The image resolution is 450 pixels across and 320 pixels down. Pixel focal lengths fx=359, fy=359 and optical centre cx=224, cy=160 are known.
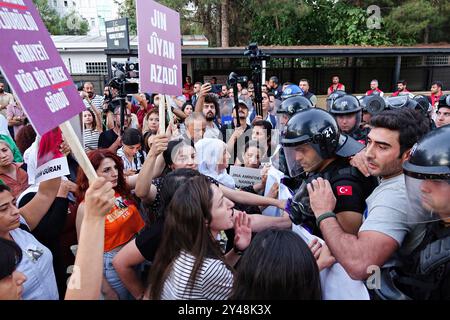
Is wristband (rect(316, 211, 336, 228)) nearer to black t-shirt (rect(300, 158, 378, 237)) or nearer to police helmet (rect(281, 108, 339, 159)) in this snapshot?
black t-shirt (rect(300, 158, 378, 237))

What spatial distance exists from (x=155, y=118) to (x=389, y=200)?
3.88 metres

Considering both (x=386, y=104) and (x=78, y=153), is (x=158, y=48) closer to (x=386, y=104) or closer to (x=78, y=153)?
(x=78, y=153)

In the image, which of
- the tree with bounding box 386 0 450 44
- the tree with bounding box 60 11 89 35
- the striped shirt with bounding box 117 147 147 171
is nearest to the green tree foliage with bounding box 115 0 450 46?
the tree with bounding box 386 0 450 44

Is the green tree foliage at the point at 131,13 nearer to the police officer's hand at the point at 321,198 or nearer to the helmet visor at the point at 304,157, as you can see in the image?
the helmet visor at the point at 304,157

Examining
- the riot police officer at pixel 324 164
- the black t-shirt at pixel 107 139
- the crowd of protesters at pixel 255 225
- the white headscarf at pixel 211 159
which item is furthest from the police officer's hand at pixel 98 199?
the black t-shirt at pixel 107 139

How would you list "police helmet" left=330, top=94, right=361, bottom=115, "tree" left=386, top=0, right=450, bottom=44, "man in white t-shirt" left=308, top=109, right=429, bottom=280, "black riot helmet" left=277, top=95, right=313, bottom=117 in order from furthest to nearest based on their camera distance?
1. "tree" left=386, top=0, right=450, bottom=44
2. "black riot helmet" left=277, top=95, right=313, bottom=117
3. "police helmet" left=330, top=94, right=361, bottom=115
4. "man in white t-shirt" left=308, top=109, right=429, bottom=280

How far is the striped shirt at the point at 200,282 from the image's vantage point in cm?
164

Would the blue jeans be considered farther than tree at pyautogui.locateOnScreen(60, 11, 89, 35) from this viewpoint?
No

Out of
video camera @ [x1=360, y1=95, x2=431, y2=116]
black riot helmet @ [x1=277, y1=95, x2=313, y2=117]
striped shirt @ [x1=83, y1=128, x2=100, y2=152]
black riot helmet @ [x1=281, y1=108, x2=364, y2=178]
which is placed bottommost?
striped shirt @ [x1=83, y1=128, x2=100, y2=152]

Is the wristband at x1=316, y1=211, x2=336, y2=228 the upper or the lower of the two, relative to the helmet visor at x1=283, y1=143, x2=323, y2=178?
lower

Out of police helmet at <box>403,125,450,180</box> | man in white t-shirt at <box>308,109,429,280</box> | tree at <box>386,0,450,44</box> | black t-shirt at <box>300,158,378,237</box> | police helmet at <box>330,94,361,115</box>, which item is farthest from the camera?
tree at <box>386,0,450,44</box>

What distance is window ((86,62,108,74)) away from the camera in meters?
17.1

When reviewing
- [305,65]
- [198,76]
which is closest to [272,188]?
[198,76]

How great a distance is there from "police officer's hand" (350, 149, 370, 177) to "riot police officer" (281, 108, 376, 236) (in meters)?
0.03
